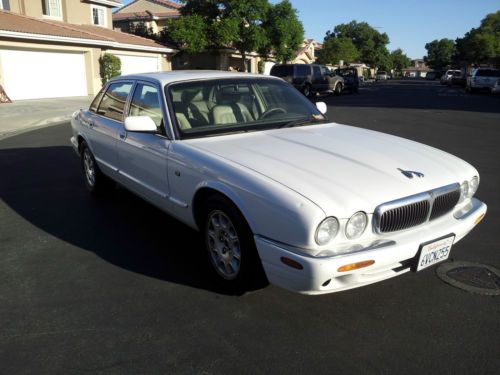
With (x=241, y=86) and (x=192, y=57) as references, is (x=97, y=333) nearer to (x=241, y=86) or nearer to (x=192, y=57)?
(x=241, y=86)

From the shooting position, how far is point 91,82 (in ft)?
79.5

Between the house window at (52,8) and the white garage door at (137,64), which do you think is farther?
the white garage door at (137,64)

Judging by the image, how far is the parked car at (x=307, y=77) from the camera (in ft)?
79.5

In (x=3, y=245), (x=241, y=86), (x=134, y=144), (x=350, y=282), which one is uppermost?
(x=241, y=86)

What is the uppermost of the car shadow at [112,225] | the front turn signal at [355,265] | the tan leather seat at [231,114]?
the tan leather seat at [231,114]

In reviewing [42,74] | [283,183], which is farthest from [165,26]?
[283,183]

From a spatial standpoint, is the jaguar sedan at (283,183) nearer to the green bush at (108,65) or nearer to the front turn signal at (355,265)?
the front turn signal at (355,265)

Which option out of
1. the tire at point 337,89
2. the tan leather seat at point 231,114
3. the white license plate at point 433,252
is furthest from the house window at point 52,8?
the white license plate at point 433,252

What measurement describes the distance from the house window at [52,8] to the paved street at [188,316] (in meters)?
26.0

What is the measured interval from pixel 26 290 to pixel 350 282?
2441 mm

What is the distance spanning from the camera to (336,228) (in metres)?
2.66

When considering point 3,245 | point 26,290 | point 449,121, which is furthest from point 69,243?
point 449,121

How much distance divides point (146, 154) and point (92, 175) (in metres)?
2.03

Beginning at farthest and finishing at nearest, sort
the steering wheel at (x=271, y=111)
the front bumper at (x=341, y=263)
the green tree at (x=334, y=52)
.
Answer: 1. the green tree at (x=334, y=52)
2. the steering wheel at (x=271, y=111)
3. the front bumper at (x=341, y=263)
